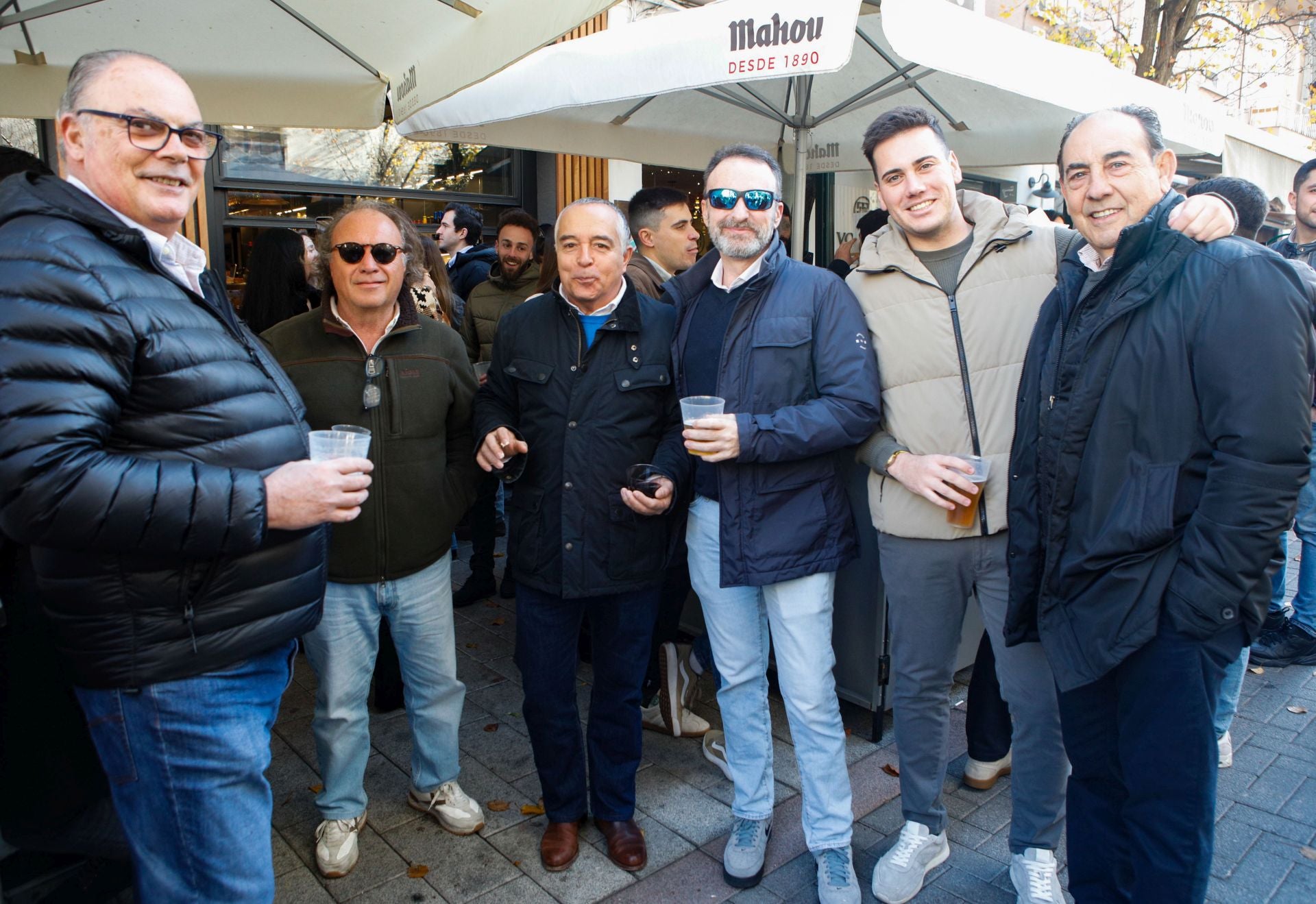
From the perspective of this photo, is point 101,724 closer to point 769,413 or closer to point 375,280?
→ point 375,280

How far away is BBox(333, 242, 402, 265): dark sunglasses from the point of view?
280cm

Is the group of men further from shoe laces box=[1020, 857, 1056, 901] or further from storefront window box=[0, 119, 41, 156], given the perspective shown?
storefront window box=[0, 119, 41, 156]

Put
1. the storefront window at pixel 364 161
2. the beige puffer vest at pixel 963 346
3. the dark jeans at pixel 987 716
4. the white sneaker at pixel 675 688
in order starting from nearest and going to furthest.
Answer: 1. the beige puffer vest at pixel 963 346
2. the dark jeans at pixel 987 716
3. the white sneaker at pixel 675 688
4. the storefront window at pixel 364 161

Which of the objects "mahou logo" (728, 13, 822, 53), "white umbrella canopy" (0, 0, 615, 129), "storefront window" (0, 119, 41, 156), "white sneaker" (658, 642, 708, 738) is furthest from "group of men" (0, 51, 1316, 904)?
"storefront window" (0, 119, 41, 156)

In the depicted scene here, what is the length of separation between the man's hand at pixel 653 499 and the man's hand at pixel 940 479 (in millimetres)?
708

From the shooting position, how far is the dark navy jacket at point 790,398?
8.98 ft

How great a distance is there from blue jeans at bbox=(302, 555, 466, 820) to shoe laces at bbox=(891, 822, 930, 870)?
151 cm

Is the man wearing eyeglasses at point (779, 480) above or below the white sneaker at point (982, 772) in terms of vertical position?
above

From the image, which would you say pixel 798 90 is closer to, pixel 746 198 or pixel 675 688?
pixel 746 198

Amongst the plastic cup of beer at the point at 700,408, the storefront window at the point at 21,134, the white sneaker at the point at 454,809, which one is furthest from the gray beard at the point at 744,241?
the storefront window at the point at 21,134

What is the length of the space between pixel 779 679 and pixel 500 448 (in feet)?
3.77

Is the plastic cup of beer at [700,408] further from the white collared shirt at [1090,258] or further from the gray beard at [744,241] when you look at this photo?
the white collared shirt at [1090,258]

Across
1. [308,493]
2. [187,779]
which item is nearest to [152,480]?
[308,493]

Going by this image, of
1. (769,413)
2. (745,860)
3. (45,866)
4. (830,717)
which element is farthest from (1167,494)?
(45,866)
